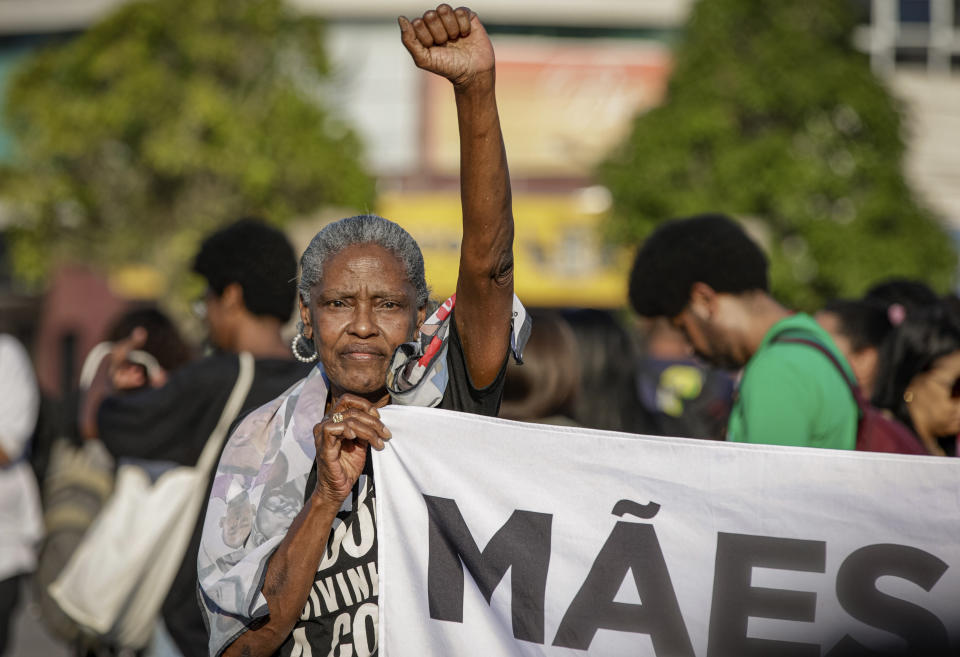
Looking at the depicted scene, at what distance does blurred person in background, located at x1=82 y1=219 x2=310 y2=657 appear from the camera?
3.79 m

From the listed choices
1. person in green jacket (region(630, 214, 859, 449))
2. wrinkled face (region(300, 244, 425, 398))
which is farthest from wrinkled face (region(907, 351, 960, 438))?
wrinkled face (region(300, 244, 425, 398))

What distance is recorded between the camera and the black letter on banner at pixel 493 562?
104 inches

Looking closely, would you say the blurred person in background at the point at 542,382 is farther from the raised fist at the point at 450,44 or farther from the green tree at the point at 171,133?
the green tree at the point at 171,133

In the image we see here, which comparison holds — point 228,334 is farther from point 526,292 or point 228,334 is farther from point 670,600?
point 526,292

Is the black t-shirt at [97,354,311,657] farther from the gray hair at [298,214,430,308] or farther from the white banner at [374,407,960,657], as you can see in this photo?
the white banner at [374,407,960,657]

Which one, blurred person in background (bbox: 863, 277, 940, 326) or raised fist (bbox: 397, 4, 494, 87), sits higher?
raised fist (bbox: 397, 4, 494, 87)

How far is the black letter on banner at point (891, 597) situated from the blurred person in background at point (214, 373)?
1.77 meters

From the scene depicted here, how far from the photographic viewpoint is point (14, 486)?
5.24 m

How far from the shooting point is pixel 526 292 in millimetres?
21297

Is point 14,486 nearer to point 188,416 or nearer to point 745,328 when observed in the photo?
point 188,416

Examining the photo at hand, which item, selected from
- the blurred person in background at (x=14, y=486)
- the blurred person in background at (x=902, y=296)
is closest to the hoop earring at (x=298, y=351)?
the blurred person in background at (x=14, y=486)

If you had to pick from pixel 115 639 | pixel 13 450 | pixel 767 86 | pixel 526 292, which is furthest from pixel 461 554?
pixel 526 292

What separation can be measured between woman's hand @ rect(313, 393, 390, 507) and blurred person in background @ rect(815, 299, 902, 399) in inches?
108

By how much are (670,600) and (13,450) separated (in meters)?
3.56
